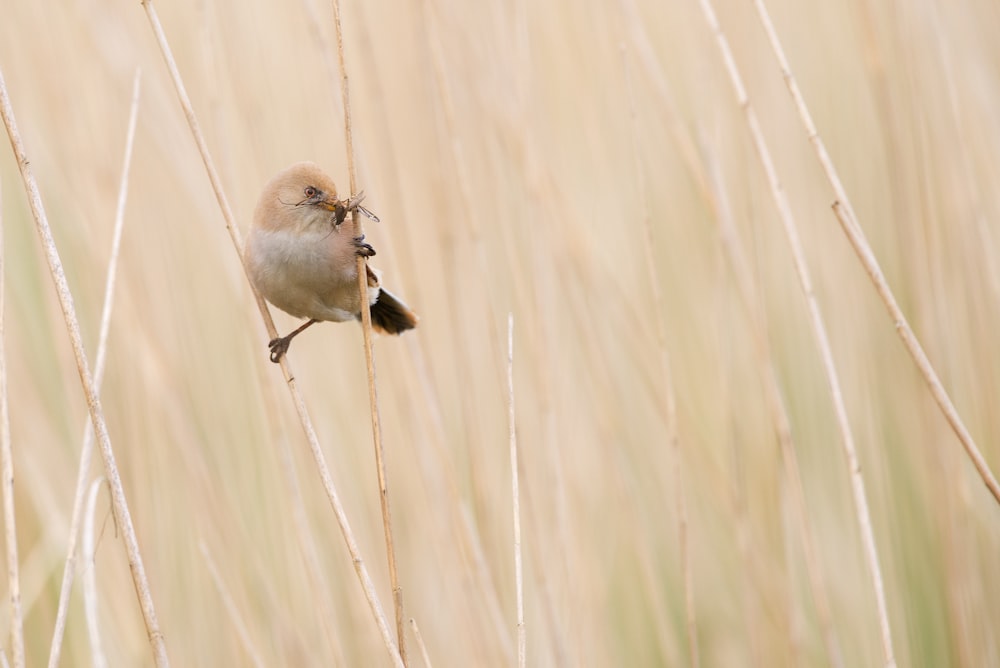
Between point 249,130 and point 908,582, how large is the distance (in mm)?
1764

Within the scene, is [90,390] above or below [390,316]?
below

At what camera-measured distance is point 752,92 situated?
2480 mm

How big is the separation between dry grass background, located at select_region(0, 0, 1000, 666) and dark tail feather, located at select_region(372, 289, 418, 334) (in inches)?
2.9

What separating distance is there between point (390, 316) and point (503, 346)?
0.52 meters

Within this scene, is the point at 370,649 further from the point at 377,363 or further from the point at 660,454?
the point at 660,454

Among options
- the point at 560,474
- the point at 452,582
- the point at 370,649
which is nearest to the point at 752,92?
the point at 560,474

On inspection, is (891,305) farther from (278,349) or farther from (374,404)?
(278,349)

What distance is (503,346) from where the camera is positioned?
2375 millimetres

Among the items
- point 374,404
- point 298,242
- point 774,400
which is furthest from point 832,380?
point 298,242

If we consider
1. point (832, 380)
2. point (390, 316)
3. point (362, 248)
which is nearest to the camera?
point (832, 380)

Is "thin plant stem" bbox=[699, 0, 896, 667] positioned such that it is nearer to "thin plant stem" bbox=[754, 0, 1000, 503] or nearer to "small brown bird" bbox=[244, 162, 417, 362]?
"thin plant stem" bbox=[754, 0, 1000, 503]

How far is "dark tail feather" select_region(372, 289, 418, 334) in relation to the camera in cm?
187

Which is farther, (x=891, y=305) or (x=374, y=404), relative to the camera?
(x=891, y=305)

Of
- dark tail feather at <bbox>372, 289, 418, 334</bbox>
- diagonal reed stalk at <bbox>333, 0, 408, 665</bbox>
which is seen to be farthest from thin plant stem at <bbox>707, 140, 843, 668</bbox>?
diagonal reed stalk at <bbox>333, 0, 408, 665</bbox>
